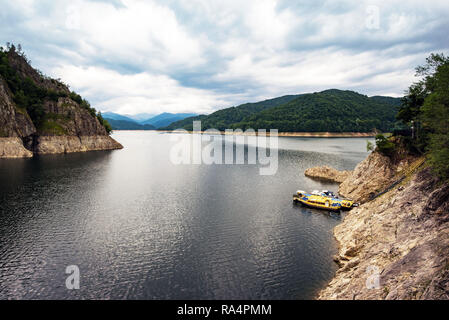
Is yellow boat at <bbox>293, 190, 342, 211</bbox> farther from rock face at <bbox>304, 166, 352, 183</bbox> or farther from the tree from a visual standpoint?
rock face at <bbox>304, 166, 352, 183</bbox>

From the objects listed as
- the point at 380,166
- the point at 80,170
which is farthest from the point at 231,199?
the point at 80,170

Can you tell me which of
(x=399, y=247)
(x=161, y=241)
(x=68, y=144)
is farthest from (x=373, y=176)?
(x=68, y=144)

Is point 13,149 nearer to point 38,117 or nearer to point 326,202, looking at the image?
point 38,117

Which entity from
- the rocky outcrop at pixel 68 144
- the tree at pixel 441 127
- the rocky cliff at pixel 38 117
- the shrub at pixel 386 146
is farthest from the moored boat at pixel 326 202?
the rocky outcrop at pixel 68 144

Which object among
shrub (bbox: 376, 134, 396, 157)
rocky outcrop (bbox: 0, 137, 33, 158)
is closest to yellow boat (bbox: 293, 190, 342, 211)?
shrub (bbox: 376, 134, 396, 157)

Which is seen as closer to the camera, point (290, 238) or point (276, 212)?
point (290, 238)
